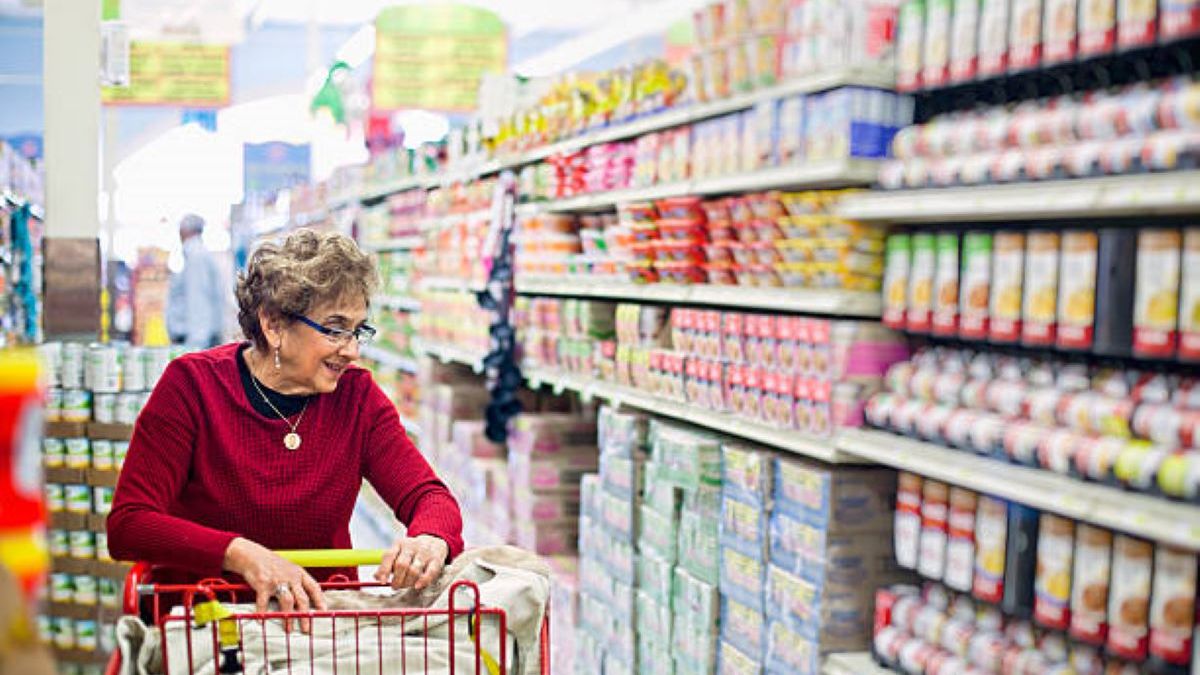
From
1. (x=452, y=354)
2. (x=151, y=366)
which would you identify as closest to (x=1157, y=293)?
(x=151, y=366)

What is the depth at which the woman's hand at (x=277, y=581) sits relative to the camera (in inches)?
98.9

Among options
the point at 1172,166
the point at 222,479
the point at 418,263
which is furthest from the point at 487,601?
the point at 418,263

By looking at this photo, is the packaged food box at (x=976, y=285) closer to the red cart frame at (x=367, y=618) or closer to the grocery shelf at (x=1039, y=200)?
the grocery shelf at (x=1039, y=200)

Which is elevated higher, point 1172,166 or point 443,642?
point 1172,166

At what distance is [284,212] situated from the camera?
15.2m

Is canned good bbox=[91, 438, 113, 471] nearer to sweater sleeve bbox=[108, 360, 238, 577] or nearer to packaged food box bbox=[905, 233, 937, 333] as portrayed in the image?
sweater sleeve bbox=[108, 360, 238, 577]

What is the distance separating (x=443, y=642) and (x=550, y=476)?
3.62 metres

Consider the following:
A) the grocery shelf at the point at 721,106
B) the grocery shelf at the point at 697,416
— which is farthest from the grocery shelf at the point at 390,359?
the grocery shelf at the point at 721,106

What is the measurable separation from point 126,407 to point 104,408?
0.08 metres

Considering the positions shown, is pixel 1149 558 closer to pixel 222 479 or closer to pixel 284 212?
pixel 222 479

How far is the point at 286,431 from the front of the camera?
2.98m

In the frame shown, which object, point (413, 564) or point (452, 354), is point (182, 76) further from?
point (413, 564)

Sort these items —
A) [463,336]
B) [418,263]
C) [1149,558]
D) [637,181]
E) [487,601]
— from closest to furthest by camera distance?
[487,601]
[1149,558]
[637,181]
[463,336]
[418,263]

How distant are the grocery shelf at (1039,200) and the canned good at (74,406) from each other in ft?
10.4
